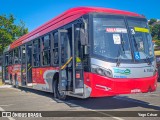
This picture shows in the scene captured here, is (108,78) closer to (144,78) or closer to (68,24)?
(144,78)

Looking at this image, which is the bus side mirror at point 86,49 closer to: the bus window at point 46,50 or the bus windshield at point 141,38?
the bus windshield at point 141,38

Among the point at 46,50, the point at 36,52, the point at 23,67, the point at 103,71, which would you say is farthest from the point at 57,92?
the point at 23,67

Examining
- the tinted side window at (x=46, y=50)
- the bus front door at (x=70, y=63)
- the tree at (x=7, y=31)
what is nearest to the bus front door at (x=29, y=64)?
the tinted side window at (x=46, y=50)

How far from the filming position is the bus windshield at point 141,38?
9.30 metres

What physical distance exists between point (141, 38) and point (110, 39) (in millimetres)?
1273

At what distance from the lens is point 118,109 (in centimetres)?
918

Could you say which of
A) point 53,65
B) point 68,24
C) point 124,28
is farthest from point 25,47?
point 124,28

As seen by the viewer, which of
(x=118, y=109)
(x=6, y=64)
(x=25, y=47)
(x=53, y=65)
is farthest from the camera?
(x=6, y=64)

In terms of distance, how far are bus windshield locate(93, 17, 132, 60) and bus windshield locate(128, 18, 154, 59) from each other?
0.32 metres

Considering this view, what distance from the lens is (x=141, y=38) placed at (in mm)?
9547

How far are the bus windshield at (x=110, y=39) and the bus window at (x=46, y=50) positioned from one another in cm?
384

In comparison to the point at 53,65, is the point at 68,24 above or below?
above

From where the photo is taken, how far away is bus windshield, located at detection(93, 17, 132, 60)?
8.84 metres

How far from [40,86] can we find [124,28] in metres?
6.06
